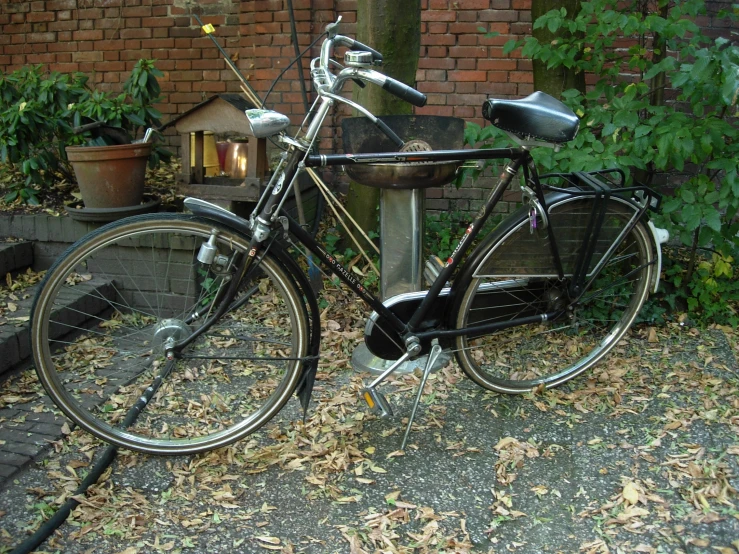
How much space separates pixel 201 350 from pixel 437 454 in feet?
4.75

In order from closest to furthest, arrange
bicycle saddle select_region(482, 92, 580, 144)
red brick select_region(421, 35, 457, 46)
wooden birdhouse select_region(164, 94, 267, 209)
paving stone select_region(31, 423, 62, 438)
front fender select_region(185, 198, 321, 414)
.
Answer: front fender select_region(185, 198, 321, 414)
bicycle saddle select_region(482, 92, 580, 144)
paving stone select_region(31, 423, 62, 438)
wooden birdhouse select_region(164, 94, 267, 209)
red brick select_region(421, 35, 457, 46)

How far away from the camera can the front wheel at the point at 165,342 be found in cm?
282

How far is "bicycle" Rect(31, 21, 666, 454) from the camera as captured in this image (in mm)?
2785

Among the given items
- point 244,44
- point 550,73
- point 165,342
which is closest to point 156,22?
point 244,44

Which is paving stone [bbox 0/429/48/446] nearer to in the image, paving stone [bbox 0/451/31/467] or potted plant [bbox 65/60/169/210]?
paving stone [bbox 0/451/31/467]

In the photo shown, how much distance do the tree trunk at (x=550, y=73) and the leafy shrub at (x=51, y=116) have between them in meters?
2.52

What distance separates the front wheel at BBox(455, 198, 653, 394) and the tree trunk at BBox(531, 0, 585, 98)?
53.5 inches

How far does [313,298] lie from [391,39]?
2000 mm

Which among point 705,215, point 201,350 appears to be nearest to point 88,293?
point 201,350

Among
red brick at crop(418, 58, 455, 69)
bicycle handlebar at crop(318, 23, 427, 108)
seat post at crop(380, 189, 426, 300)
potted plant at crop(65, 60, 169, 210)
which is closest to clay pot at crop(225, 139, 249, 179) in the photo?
potted plant at crop(65, 60, 169, 210)

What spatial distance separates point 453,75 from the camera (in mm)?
5480

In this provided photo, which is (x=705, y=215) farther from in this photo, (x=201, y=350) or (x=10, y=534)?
(x=10, y=534)

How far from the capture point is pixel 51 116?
15.0ft

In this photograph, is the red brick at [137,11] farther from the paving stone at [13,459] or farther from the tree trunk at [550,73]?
A: the paving stone at [13,459]
